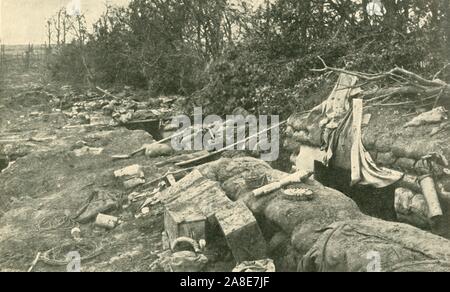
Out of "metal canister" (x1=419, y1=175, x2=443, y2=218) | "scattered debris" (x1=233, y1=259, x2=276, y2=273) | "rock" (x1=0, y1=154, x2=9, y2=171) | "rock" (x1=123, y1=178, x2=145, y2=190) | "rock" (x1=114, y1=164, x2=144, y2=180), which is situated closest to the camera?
"scattered debris" (x1=233, y1=259, x2=276, y2=273)

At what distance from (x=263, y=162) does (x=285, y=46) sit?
420 cm

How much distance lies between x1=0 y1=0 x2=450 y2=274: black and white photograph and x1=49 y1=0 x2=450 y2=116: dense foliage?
43 mm

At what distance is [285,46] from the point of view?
412 inches

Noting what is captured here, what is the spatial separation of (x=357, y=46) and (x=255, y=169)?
4289 mm

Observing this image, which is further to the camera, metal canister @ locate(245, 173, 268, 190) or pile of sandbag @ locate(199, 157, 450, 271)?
metal canister @ locate(245, 173, 268, 190)

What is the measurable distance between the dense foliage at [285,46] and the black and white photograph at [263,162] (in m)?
0.04

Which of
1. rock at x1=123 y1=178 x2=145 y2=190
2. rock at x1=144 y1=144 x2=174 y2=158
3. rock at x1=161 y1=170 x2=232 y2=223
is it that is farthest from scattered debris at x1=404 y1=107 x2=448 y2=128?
rock at x1=144 y1=144 x2=174 y2=158

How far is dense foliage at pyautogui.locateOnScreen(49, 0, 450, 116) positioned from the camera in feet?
27.1

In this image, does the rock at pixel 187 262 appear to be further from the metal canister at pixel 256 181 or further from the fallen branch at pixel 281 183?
the metal canister at pixel 256 181

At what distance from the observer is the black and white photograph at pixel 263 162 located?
4863 mm

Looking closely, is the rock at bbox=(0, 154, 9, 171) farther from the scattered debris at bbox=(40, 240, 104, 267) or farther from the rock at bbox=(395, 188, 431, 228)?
the rock at bbox=(395, 188, 431, 228)

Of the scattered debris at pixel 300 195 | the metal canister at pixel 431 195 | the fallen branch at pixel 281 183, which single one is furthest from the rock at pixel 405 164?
the scattered debris at pixel 300 195

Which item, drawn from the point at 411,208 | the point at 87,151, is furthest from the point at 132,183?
the point at 411,208

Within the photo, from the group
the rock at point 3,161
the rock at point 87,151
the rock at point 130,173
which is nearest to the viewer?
the rock at point 130,173
